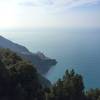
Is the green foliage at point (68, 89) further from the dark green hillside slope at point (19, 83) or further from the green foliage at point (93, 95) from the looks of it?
the green foliage at point (93, 95)

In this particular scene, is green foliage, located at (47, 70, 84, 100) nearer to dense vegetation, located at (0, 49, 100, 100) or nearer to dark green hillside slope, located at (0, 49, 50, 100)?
dense vegetation, located at (0, 49, 100, 100)

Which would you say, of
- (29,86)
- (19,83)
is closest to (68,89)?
(29,86)

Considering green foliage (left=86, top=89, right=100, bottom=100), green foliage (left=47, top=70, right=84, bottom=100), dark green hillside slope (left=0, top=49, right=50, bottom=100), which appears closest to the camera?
dark green hillside slope (left=0, top=49, right=50, bottom=100)

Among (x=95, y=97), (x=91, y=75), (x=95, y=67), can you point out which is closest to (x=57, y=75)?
(x=91, y=75)

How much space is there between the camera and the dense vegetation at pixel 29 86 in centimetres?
1655

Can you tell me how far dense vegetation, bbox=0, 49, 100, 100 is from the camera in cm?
1655

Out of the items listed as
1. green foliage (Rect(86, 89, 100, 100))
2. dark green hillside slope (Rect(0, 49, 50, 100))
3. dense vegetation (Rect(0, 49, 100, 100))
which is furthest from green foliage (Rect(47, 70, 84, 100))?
green foliage (Rect(86, 89, 100, 100))

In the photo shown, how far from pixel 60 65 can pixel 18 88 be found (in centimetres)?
A: 5517

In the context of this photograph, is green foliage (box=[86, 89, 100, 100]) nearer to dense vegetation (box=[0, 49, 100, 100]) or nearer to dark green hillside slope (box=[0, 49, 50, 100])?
dense vegetation (box=[0, 49, 100, 100])

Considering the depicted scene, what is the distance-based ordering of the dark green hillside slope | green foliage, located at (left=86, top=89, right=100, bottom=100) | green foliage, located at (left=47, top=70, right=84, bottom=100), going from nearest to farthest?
1. the dark green hillside slope
2. green foliage, located at (left=47, top=70, right=84, bottom=100)
3. green foliage, located at (left=86, top=89, right=100, bottom=100)

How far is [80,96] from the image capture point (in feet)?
59.4

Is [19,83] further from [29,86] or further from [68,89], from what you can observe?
[68,89]

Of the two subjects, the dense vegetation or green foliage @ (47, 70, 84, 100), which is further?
green foliage @ (47, 70, 84, 100)

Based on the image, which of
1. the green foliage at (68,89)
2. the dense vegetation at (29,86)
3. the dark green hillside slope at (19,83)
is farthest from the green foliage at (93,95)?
the dark green hillside slope at (19,83)
